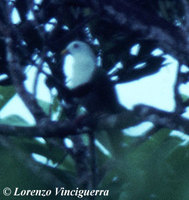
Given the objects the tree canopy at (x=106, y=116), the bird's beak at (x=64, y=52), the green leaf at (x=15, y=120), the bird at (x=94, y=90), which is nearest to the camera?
the tree canopy at (x=106, y=116)

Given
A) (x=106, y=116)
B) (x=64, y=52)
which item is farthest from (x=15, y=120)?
(x=106, y=116)

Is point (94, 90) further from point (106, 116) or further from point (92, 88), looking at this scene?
point (106, 116)

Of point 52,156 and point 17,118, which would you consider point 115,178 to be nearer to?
point 52,156

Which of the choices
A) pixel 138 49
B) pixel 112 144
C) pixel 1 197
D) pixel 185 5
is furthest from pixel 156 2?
pixel 1 197

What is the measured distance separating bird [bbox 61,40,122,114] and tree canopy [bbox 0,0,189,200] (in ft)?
0.29

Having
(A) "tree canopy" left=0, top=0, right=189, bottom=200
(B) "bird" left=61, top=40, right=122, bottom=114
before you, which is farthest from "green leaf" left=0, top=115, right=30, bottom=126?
(B) "bird" left=61, top=40, right=122, bottom=114

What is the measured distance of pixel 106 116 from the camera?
3.11m

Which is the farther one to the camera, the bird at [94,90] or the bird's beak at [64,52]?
the bird's beak at [64,52]

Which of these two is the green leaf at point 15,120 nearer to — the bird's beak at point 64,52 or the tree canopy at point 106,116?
the tree canopy at point 106,116

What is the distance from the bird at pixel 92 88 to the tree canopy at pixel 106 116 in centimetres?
9

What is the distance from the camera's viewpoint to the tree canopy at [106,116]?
307cm

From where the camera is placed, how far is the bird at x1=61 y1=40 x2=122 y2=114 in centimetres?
395

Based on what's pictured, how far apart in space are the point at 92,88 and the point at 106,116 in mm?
939

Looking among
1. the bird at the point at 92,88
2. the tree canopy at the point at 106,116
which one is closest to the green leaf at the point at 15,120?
the tree canopy at the point at 106,116
